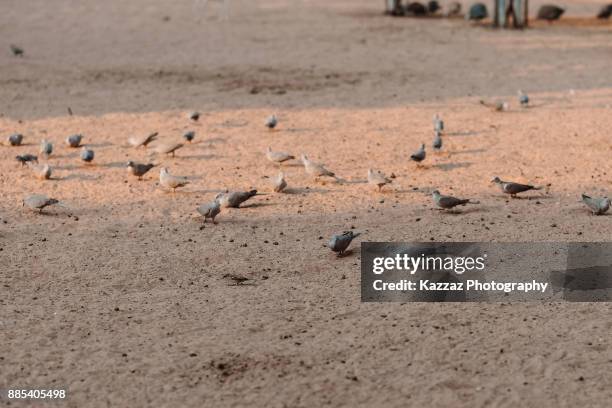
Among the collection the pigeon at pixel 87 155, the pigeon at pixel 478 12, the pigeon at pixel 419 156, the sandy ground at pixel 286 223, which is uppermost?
the pigeon at pixel 478 12

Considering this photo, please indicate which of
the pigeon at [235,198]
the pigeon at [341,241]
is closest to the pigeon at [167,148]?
the pigeon at [235,198]

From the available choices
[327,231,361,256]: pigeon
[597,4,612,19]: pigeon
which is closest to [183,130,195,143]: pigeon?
[327,231,361,256]: pigeon

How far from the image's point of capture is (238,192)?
858cm

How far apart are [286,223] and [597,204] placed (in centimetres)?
251

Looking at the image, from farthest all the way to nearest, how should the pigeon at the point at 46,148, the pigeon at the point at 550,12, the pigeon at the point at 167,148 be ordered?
1. the pigeon at the point at 550,12
2. the pigeon at the point at 167,148
3. the pigeon at the point at 46,148

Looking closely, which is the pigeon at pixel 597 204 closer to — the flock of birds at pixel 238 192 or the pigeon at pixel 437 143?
the flock of birds at pixel 238 192

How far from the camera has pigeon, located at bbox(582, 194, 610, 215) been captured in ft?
26.8

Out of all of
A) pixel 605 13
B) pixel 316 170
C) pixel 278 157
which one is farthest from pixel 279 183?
pixel 605 13

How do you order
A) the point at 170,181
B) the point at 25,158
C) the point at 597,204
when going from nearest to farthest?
the point at 597,204, the point at 170,181, the point at 25,158

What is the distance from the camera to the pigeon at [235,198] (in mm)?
8516

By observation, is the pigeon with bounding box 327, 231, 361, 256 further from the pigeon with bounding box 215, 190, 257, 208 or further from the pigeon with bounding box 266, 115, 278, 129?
the pigeon with bounding box 266, 115, 278, 129

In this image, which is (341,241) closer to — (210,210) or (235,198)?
(210,210)

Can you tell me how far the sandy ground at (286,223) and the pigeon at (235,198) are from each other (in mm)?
78

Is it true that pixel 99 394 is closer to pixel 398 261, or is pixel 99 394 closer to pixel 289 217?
pixel 398 261
